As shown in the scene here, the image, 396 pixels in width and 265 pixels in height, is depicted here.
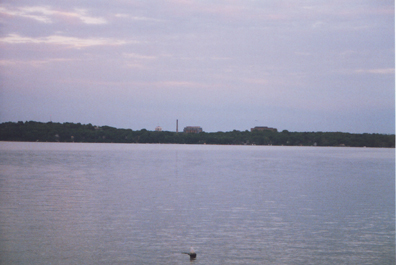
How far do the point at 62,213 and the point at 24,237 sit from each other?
18.6 feet

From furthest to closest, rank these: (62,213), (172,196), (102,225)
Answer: (172,196), (62,213), (102,225)

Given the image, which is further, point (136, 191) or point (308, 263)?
point (136, 191)

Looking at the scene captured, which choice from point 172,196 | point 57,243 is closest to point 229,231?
point 57,243

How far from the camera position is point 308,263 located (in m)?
16.5

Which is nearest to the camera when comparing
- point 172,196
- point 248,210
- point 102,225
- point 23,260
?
point 23,260

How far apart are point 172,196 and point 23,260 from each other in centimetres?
1706

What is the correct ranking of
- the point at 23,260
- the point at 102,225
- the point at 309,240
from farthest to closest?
the point at 102,225
the point at 309,240
the point at 23,260

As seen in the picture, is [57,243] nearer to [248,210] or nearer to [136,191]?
[248,210]

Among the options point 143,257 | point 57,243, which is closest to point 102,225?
point 57,243

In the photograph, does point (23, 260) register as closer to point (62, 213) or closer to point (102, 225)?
point (102, 225)

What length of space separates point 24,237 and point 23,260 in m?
3.24

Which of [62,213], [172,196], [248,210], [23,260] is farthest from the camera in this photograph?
[172,196]

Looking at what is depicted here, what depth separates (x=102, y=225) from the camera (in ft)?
71.8

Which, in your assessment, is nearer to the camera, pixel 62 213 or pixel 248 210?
pixel 62 213
